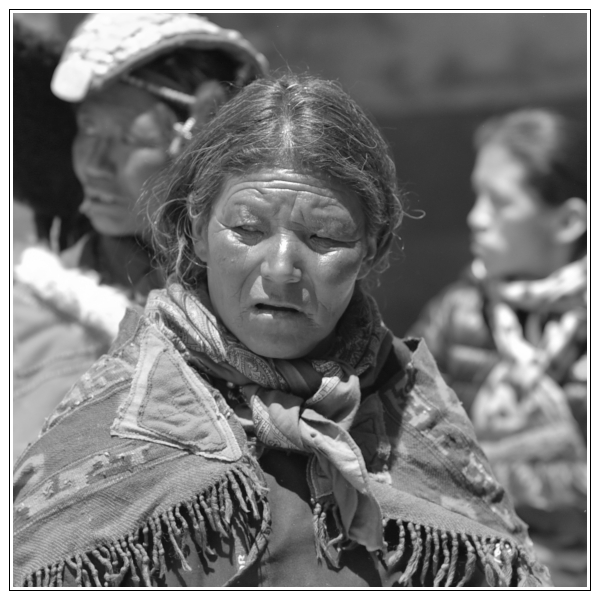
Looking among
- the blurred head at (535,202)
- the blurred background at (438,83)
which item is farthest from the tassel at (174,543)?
the blurred background at (438,83)

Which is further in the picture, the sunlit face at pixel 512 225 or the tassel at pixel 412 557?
the sunlit face at pixel 512 225

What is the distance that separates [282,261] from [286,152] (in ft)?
0.83

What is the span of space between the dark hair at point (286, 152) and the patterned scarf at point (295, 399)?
15cm

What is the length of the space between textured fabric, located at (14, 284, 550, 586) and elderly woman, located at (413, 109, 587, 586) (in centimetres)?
215

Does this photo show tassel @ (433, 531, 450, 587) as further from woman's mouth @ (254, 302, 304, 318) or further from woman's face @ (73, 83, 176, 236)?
woman's face @ (73, 83, 176, 236)

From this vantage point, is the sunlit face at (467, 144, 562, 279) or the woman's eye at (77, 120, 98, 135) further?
the sunlit face at (467, 144, 562, 279)

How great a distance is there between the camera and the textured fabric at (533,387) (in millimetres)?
4172

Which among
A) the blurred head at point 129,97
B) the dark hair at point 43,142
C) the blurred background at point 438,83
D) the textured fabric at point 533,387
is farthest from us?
the blurred background at point 438,83

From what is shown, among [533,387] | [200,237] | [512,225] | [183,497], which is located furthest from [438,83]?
[183,497]

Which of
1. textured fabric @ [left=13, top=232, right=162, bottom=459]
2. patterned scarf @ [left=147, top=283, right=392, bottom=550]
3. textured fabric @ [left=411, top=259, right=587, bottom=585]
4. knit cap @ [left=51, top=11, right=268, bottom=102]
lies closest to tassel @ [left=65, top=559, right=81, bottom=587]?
patterned scarf @ [left=147, top=283, right=392, bottom=550]

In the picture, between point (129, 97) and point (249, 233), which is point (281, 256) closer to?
point (249, 233)

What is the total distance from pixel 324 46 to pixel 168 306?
424 centimetres

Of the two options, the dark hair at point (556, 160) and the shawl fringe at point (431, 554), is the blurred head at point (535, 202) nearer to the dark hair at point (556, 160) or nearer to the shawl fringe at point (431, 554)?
the dark hair at point (556, 160)

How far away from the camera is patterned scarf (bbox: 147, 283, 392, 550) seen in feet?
6.36
